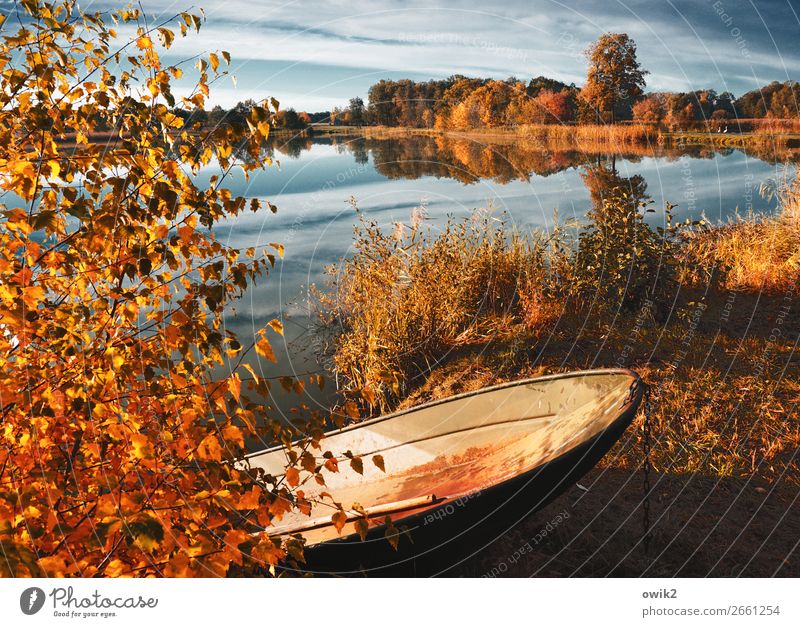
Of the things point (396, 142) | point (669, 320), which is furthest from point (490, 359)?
point (396, 142)

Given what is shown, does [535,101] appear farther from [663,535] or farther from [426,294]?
[663,535]

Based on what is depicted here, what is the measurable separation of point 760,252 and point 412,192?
183 inches

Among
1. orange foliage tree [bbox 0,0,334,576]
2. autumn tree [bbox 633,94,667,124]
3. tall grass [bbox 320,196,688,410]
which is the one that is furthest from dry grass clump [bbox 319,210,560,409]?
autumn tree [bbox 633,94,667,124]

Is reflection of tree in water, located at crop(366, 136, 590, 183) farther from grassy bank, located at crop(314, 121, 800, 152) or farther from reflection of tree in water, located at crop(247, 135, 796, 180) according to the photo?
grassy bank, located at crop(314, 121, 800, 152)

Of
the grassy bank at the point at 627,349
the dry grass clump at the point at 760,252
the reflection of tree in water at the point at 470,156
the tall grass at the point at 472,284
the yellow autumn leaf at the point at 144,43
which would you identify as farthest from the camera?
the reflection of tree in water at the point at 470,156

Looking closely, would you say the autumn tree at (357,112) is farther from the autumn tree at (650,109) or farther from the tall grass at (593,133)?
the autumn tree at (650,109)

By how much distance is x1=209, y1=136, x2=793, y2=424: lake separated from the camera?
27.1 ft

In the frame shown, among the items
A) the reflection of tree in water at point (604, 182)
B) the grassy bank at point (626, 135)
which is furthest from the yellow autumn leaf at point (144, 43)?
the grassy bank at point (626, 135)

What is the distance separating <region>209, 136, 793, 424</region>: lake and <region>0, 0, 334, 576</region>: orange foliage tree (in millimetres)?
3317

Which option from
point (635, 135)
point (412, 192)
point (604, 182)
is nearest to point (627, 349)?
point (412, 192)

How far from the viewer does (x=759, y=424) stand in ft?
16.2

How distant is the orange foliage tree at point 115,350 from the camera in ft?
6.29

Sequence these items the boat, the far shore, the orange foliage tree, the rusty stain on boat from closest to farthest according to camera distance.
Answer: the orange foliage tree
the boat
the rusty stain on boat
the far shore

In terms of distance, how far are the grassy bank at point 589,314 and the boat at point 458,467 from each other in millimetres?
1540
